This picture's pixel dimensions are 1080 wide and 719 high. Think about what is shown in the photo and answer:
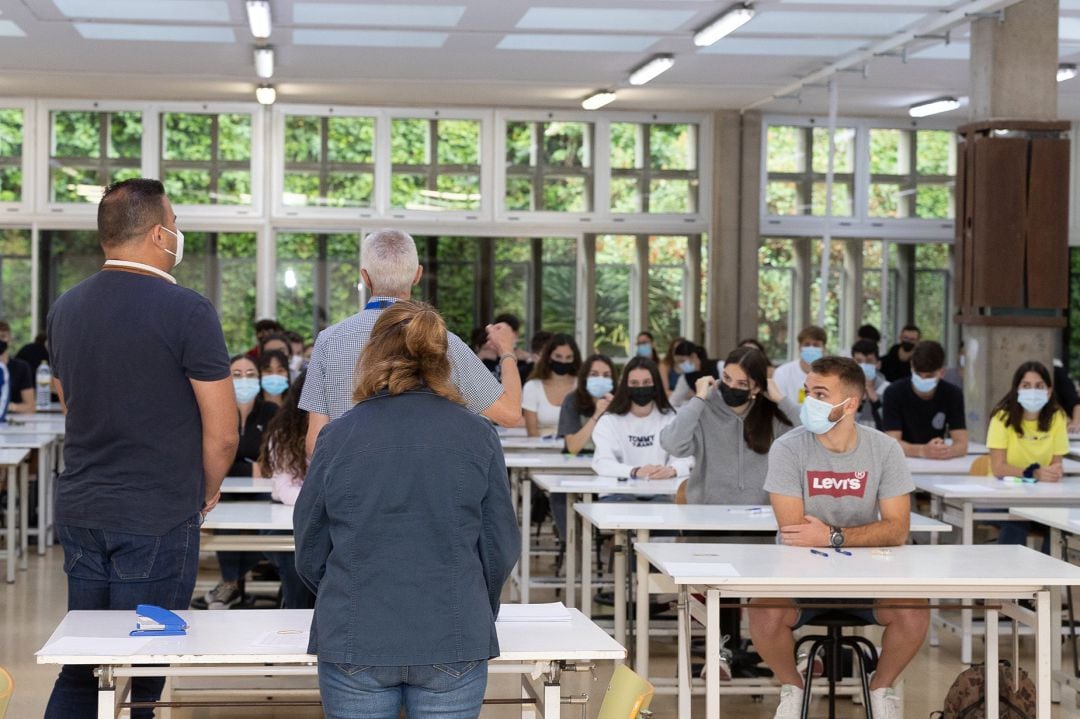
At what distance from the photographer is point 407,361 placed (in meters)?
3.01

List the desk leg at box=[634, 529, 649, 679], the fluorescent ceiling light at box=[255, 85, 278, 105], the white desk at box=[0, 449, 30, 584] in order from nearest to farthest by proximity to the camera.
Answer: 1. the desk leg at box=[634, 529, 649, 679]
2. the white desk at box=[0, 449, 30, 584]
3. the fluorescent ceiling light at box=[255, 85, 278, 105]

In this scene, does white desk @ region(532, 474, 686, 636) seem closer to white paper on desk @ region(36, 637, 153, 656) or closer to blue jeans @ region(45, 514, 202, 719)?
blue jeans @ region(45, 514, 202, 719)

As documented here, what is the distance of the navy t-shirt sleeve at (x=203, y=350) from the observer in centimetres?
375

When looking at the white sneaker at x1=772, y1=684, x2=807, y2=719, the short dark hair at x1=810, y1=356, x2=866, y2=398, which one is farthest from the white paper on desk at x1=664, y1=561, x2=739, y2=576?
the short dark hair at x1=810, y1=356, x2=866, y2=398

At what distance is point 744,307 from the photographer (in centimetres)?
1559

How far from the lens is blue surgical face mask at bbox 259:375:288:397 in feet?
26.9

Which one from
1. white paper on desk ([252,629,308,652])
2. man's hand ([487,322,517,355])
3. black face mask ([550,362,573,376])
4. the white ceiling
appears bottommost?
white paper on desk ([252,629,308,652])

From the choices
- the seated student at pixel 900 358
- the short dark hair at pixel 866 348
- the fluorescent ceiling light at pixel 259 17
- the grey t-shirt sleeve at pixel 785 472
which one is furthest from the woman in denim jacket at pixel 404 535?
the seated student at pixel 900 358

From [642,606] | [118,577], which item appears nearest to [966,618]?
[642,606]

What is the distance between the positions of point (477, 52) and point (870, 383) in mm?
4271

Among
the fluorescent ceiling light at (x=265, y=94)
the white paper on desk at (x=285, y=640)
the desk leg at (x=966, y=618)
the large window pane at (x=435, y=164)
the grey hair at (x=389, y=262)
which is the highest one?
the fluorescent ceiling light at (x=265, y=94)

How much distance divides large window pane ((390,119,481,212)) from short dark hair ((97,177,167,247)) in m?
11.3

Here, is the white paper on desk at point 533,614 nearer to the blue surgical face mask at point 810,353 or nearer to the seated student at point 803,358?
the seated student at point 803,358

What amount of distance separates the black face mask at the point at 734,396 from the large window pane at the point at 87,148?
32.2ft
